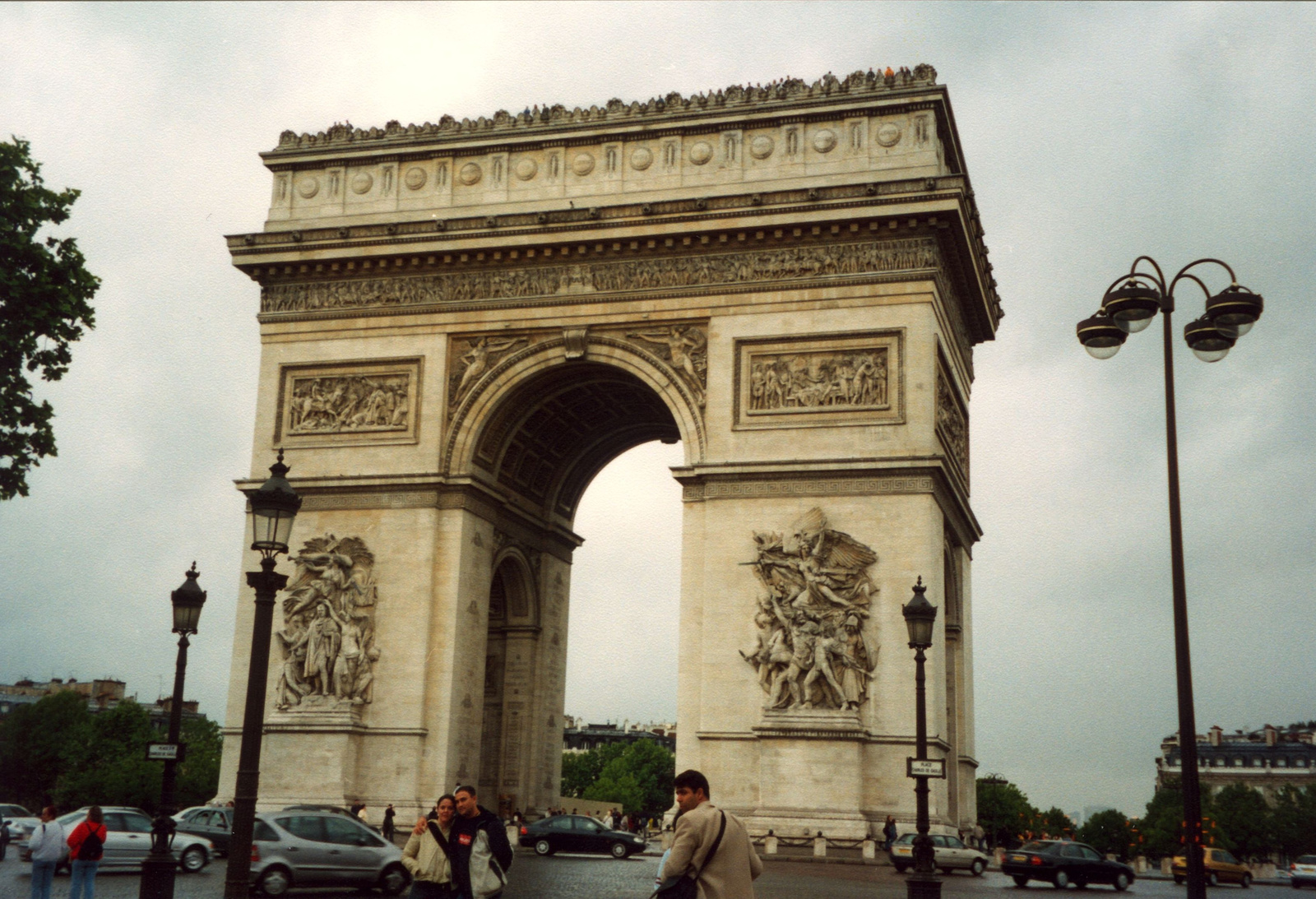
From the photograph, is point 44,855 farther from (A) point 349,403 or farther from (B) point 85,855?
(A) point 349,403

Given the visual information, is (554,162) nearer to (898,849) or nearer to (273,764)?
(273,764)

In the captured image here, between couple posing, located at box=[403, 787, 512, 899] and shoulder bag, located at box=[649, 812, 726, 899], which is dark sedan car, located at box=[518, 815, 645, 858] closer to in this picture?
couple posing, located at box=[403, 787, 512, 899]

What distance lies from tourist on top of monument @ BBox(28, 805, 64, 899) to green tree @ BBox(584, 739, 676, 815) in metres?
102

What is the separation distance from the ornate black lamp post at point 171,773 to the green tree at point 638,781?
102522mm

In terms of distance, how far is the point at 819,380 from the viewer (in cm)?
3019

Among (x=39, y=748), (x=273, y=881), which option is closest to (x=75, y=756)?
(x=39, y=748)

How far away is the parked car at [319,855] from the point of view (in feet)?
66.9

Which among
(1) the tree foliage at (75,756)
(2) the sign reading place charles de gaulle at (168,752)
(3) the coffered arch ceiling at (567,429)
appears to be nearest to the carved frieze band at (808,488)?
(3) the coffered arch ceiling at (567,429)

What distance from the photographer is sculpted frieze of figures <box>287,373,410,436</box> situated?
32.8 meters

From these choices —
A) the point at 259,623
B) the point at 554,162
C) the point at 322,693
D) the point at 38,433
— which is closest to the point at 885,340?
the point at 554,162

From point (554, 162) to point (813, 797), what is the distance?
15525mm

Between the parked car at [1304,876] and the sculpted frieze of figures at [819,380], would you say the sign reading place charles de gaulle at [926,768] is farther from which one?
the parked car at [1304,876]

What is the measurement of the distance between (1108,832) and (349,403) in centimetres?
11567

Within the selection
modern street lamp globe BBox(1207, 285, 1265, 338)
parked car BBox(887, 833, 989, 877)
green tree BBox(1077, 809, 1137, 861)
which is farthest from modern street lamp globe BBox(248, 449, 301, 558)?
green tree BBox(1077, 809, 1137, 861)
